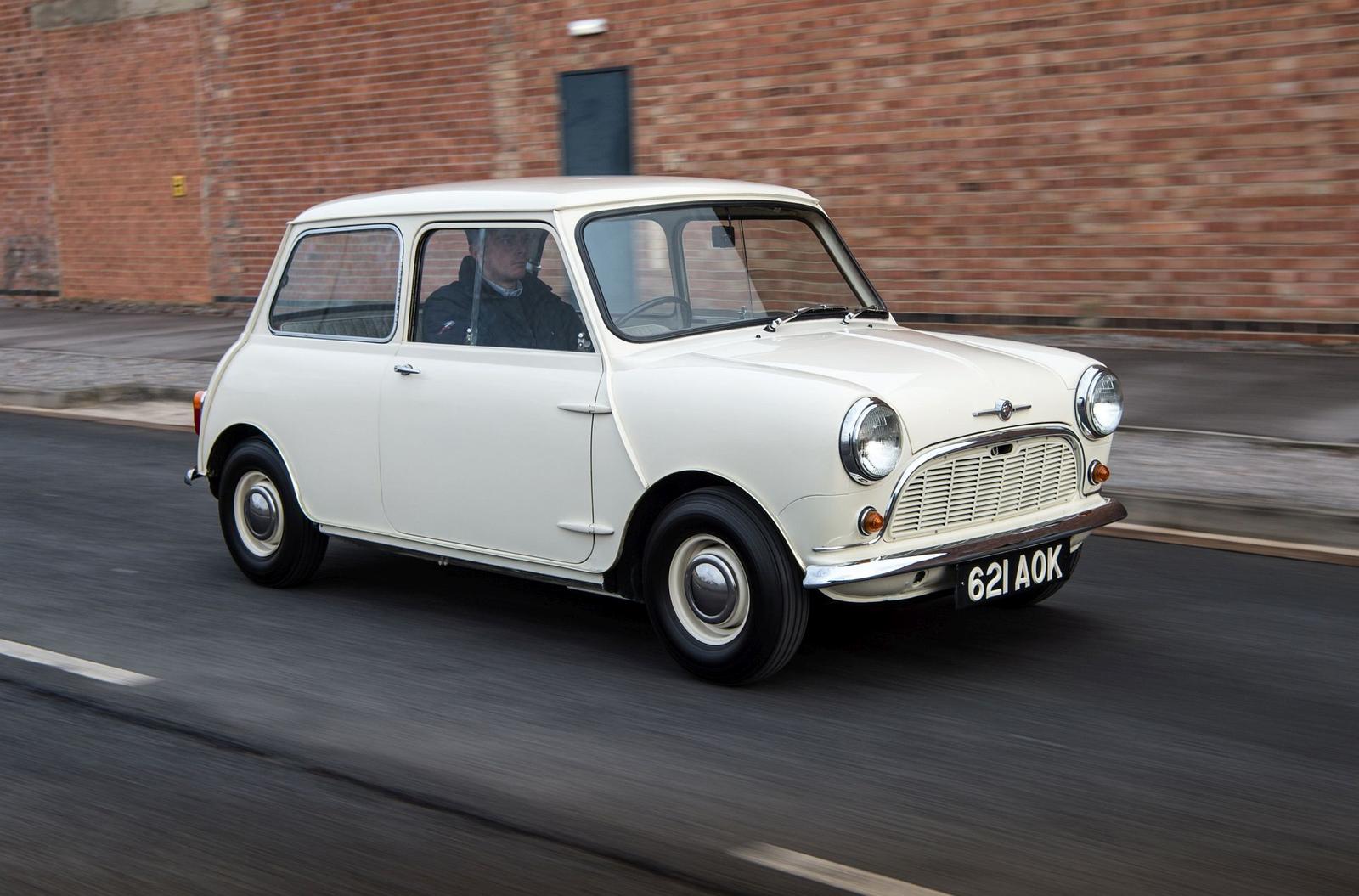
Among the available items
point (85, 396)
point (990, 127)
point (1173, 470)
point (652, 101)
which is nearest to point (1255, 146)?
point (990, 127)

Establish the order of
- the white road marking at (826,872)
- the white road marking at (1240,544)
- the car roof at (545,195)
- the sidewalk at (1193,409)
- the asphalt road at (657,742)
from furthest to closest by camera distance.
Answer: the sidewalk at (1193,409) → the white road marking at (1240,544) → the car roof at (545,195) → the asphalt road at (657,742) → the white road marking at (826,872)

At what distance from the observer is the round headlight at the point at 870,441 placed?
443 centimetres

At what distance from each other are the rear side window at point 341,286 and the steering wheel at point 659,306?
1080 millimetres

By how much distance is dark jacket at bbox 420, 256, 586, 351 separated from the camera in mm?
5258

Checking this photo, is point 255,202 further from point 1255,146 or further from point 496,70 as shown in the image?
point 1255,146

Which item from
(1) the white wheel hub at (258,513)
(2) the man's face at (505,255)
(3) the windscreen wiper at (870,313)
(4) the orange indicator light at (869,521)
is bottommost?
(1) the white wheel hub at (258,513)

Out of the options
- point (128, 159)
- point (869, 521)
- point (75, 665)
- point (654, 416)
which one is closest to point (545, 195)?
point (654, 416)

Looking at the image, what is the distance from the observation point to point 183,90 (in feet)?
63.9

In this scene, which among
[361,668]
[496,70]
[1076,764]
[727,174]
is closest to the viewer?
[1076,764]

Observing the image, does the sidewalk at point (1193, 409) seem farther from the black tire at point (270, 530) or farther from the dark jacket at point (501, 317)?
the black tire at point (270, 530)

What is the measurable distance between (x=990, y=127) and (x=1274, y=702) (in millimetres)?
8670

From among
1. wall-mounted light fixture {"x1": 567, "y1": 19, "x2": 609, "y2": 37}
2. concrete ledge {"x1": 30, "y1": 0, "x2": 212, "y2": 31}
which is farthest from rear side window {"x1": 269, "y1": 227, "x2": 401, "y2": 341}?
concrete ledge {"x1": 30, "y1": 0, "x2": 212, "y2": 31}

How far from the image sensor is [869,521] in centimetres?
452

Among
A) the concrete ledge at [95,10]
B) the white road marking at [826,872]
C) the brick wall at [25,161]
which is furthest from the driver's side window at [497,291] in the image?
the brick wall at [25,161]
